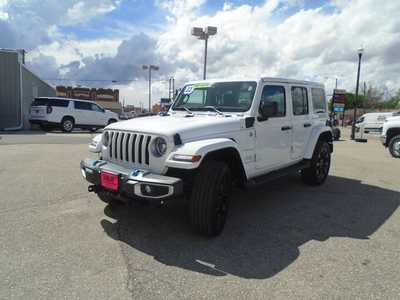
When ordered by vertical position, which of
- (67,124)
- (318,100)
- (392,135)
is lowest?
(67,124)

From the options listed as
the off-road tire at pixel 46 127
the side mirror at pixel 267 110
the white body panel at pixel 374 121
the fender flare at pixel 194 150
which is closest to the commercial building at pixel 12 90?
the off-road tire at pixel 46 127

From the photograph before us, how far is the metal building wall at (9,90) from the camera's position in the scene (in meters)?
17.9

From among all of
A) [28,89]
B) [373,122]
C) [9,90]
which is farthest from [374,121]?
[9,90]

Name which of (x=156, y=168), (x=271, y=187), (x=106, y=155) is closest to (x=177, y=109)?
Result: (x=106, y=155)

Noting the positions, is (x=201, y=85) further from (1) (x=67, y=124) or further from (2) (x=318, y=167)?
(1) (x=67, y=124)

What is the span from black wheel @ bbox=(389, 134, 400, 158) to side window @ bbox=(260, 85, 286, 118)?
7889 mm

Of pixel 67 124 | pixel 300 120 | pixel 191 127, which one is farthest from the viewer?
pixel 67 124

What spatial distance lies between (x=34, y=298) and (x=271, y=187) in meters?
4.68

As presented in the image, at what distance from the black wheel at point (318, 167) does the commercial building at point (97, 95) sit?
206ft

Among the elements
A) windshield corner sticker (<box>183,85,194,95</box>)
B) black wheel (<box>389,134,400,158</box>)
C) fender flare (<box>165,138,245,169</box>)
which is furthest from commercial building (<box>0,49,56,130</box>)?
black wheel (<box>389,134,400,158</box>)

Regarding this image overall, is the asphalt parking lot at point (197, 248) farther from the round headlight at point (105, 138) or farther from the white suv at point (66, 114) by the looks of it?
the white suv at point (66, 114)

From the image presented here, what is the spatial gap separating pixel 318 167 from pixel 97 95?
68.9 m

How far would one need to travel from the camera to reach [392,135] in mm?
11391

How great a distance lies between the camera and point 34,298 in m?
2.53
